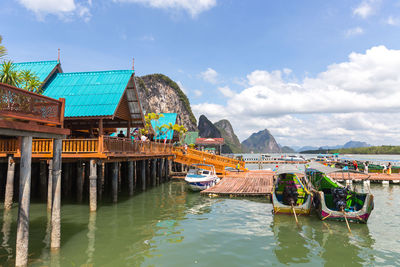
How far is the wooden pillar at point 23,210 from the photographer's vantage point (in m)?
8.27

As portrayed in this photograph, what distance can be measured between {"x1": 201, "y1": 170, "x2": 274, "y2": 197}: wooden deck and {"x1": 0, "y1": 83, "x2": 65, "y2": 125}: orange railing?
15113mm

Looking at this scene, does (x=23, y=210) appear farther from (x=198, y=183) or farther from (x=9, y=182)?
(x=198, y=183)

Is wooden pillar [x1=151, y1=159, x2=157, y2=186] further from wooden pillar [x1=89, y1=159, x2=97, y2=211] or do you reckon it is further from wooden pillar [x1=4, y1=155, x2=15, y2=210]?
wooden pillar [x1=4, y1=155, x2=15, y2=210]

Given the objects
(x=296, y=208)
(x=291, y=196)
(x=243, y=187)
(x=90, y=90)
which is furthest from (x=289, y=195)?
(x=90, y=90)

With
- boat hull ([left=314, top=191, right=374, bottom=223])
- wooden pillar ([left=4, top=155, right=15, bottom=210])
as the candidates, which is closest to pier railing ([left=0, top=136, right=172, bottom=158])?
wooden pillar ([left=4, top=155, right=15, bottom=210])

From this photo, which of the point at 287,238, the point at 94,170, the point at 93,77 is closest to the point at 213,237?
the point at 287,238

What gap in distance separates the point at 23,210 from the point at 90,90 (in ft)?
42.3

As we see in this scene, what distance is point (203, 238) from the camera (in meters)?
12.2

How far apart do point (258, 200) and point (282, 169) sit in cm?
400

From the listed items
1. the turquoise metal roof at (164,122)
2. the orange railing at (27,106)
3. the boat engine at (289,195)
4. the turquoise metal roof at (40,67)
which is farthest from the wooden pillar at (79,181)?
the turquoise metal roof at (164,122)

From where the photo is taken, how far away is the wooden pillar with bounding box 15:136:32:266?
8.27m

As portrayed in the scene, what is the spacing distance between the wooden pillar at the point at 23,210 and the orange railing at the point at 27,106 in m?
0.84

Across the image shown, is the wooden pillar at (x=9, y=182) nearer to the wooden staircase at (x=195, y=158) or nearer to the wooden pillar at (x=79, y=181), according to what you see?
the wooden pillar at (x=79, y=181)

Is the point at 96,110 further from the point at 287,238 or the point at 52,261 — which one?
the point at 287,238
